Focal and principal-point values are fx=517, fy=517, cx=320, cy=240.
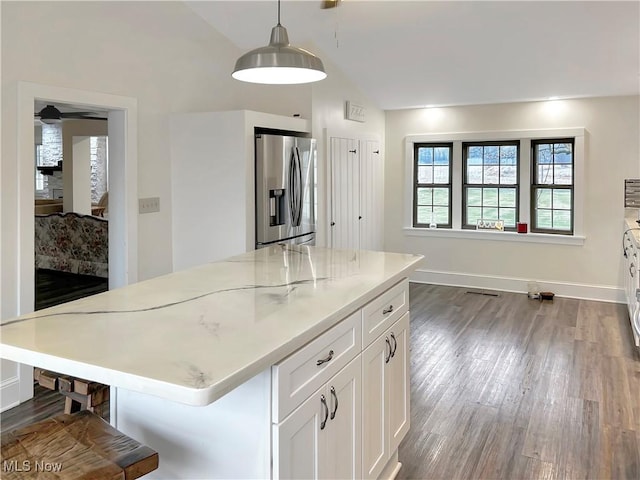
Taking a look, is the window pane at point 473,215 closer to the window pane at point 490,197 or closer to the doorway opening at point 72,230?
the window pane at point 490,197

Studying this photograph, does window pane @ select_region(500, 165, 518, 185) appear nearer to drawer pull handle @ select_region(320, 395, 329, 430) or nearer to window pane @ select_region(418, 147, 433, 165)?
window pane @ select_region(418, 147, 433, 165)

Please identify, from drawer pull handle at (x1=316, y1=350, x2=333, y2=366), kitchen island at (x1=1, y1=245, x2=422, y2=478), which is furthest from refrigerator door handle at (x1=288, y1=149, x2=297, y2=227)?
drawer pull handle at (x1=316, y1=350, x2=333, y2=366)

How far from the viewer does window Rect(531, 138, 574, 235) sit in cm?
607

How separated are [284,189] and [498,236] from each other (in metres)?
3.11

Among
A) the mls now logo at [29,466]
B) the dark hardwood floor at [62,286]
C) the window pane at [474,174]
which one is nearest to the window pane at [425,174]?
the window pane at [474,174]

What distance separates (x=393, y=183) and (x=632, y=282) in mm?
3309

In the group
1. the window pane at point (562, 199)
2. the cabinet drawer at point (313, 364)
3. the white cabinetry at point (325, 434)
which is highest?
the window pane at point (562, 199)

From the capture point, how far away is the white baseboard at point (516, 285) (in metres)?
5.88

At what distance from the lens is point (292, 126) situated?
16.2 ft

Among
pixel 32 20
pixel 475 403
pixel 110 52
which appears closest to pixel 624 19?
pixel 475 403

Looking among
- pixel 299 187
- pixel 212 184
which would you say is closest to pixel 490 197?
pixel 299 187

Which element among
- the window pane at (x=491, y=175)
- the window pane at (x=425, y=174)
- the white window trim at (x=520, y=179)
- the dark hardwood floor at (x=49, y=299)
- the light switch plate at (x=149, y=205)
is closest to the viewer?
the dark hardwood floor at (x=49, y=299)

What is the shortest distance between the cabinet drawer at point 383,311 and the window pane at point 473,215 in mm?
4483

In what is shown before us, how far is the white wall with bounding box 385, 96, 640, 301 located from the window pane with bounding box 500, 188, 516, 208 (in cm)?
49
